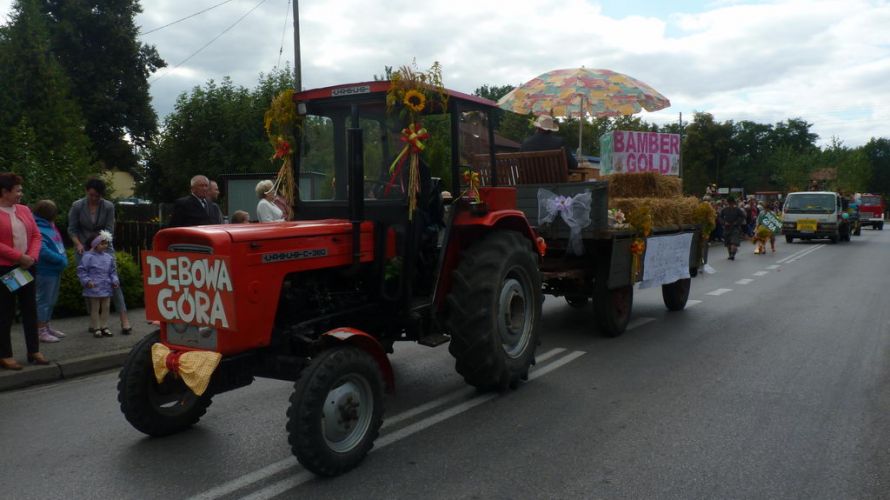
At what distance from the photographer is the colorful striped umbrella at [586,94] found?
8.91 meters

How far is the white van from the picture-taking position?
85.9 feet

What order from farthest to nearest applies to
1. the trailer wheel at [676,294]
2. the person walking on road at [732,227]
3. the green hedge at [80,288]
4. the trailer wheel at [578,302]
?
1. the person walking on road at [732,227]
2. the trailer wheel at [676,294]
3. the trailer wheel at [578,302]
4. the green hedge at [80,288]

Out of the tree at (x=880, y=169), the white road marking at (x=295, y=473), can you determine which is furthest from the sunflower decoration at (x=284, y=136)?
the tree at (x=880, y=169)

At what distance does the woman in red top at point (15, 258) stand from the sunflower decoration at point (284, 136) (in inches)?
111

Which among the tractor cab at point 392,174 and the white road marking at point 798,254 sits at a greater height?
the tractor cab at point 392,174

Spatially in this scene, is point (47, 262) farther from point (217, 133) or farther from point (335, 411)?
point (217, 133)

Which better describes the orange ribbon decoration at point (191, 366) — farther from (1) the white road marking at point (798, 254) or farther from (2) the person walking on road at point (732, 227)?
(2) the person walking on road at point (732, 227)

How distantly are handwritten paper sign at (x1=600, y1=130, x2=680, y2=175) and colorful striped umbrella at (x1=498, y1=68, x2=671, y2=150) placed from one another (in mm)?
361

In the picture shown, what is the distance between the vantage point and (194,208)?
7395 millimetres

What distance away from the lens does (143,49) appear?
3997cm

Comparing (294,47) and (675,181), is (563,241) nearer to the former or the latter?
(675,181)

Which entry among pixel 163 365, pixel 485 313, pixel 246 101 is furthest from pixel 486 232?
pixel 246 101

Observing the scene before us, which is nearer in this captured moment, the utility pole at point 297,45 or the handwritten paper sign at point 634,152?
the handwritten paper sign at point 634,152

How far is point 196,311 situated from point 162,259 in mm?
399
